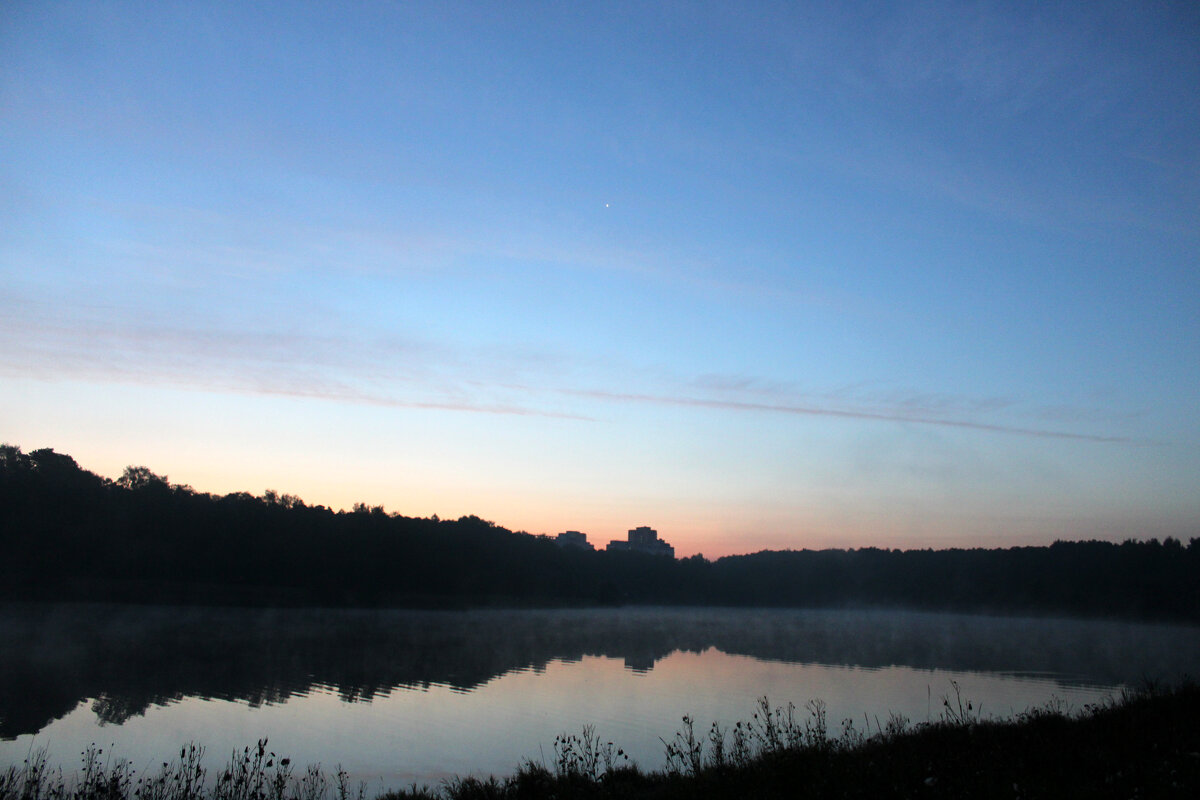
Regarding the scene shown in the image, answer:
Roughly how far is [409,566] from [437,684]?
59.3 metres

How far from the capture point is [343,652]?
3422 cm

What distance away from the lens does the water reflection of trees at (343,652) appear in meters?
22.1

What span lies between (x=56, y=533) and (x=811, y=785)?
2608 inches

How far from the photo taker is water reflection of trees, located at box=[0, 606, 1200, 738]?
871 inches

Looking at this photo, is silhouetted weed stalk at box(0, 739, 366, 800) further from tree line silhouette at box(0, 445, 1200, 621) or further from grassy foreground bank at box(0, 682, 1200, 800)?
tree line silhouette at box(0, 445, 1200, 621)

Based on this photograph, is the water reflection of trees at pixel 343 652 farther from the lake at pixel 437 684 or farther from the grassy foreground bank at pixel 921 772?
the grassy foreground bank at pixel 921 772

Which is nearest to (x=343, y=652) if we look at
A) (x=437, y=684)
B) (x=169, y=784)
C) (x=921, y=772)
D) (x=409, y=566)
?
(x=437, y=684)

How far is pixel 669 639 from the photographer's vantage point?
50156 millimetres

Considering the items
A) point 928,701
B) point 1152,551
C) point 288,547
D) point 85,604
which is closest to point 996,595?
point 1152,551

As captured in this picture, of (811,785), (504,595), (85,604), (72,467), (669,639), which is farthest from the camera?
(504,595)

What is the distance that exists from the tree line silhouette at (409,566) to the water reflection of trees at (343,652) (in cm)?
571

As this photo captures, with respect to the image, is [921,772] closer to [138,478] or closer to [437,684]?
[437,684]

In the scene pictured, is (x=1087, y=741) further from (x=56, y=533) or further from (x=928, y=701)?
(x=56, y=533)

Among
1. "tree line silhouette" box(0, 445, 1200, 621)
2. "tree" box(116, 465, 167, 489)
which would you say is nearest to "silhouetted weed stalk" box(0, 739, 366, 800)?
"tree line silhouette" box(0, 445, 1200, 621)
